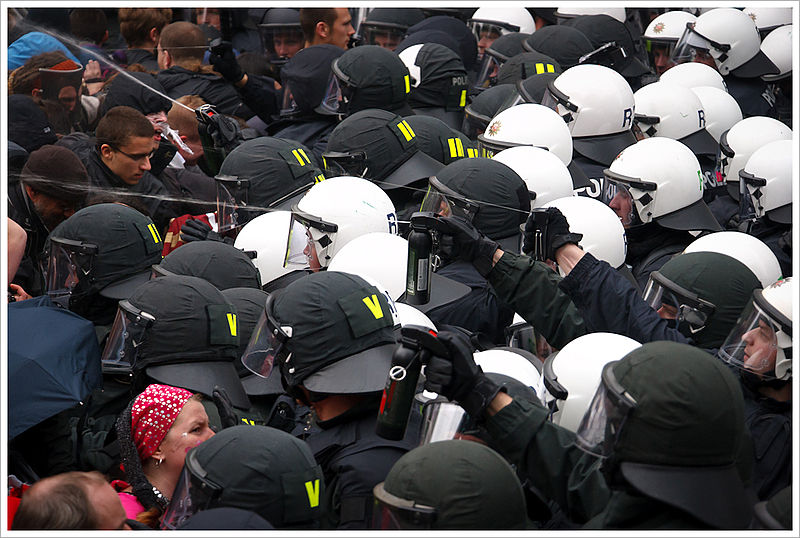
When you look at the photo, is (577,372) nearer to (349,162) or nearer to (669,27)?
(349,162)

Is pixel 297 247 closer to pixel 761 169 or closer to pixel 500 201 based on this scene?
pixel 500 201

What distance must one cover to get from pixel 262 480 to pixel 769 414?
75.9 inches

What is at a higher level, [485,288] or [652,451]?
[652,451]

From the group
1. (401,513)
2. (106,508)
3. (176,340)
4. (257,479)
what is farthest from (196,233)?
(401,513)

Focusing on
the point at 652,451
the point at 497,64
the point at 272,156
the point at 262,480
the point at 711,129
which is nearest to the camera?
the point at 652,451

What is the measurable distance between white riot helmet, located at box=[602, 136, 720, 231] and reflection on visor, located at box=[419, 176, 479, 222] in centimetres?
130

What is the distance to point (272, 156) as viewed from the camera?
6.44 meters

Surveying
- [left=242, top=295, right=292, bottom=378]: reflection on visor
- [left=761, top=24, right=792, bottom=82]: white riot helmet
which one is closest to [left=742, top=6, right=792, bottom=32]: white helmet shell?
[left=761, top=24, right=792, bottom=82]: white riot helmet

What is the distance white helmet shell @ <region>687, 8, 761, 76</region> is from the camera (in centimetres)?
954

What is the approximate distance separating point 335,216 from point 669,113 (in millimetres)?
3409

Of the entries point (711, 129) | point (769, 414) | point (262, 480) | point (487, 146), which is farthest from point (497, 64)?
point (262, 480)

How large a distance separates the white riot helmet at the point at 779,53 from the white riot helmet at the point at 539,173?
444 cm

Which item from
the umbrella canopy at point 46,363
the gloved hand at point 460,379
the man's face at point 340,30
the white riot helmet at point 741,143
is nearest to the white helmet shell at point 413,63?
the man's face at point 340,30

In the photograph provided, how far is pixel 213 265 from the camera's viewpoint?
5.09m
